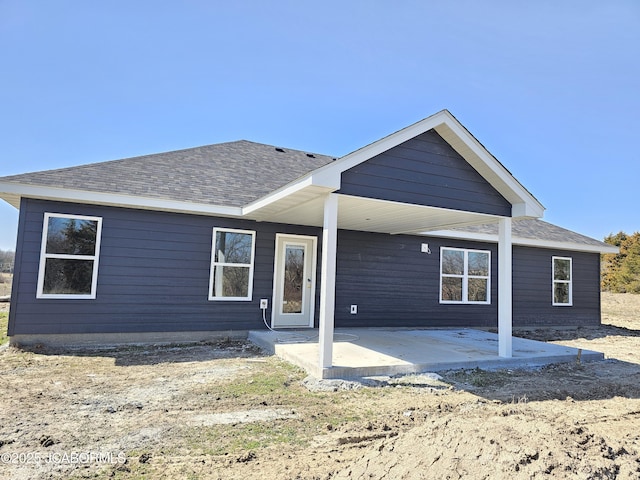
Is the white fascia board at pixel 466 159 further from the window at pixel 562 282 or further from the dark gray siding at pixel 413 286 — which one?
the window at pixel 562 282

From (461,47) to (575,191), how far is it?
26166 mm

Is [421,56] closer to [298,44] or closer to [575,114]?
[298,44]

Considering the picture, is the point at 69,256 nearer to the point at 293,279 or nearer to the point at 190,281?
the point at 190,281

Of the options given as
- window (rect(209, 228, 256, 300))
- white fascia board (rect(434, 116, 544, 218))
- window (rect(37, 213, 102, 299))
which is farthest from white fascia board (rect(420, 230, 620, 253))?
window (rect(37, 213, 102, 299))

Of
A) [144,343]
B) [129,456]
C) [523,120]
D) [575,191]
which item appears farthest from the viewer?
[575,191]

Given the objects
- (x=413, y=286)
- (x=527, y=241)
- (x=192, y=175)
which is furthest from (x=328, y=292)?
(x=527, y=241)

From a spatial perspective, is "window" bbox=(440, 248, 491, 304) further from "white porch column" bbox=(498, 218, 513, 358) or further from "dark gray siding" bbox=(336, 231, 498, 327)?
"white porch column" bbox=(498, 218, 513, 358)

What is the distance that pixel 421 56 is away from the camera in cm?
982

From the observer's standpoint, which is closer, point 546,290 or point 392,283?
point 392,283

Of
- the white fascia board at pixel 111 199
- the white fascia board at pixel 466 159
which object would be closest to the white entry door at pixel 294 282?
the white fascia board at pixel 111 199

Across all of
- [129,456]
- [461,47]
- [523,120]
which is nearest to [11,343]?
[129,456]

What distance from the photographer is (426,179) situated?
5.89 meters

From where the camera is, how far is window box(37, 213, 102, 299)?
22.8 ft

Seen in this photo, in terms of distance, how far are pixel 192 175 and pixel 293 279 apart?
10.7 ft
